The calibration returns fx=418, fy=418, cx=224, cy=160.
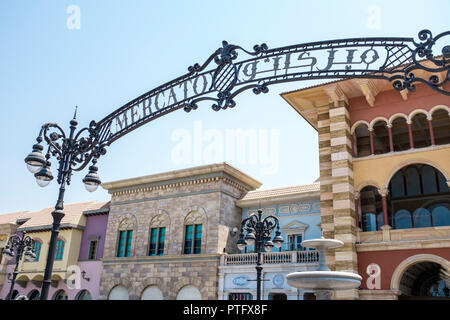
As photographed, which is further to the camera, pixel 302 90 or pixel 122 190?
pixel 122 190

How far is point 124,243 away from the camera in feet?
92.2

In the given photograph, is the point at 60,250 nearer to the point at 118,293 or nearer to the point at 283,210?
the point at 118,293

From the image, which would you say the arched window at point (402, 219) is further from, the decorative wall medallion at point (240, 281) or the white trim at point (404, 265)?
the decorative wall medallion at point (240, 281)

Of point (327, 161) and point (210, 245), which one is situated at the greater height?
point (327, 161)

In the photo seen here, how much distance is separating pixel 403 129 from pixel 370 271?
7.94 metres

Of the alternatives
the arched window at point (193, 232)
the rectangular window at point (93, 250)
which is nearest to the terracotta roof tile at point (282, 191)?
the arched window at point (193, 232)

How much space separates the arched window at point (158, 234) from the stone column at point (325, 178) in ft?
40.4

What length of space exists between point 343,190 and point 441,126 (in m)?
6.94

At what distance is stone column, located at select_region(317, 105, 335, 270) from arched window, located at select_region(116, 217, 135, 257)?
592 inches

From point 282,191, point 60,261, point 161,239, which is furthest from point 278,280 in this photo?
point 60,261

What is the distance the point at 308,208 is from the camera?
930 inches
